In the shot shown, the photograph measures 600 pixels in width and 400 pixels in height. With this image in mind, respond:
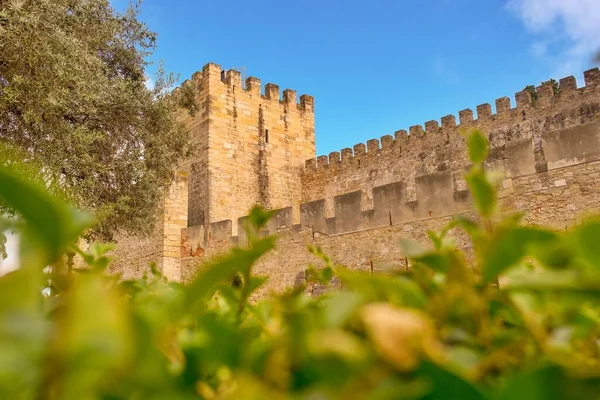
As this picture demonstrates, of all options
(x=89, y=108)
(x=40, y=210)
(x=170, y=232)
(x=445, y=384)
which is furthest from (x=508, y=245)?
(x=170, y=232)

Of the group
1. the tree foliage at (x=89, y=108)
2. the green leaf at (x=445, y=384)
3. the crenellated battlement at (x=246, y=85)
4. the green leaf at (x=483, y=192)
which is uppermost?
the crenellated battlement at (x=246, y=85)

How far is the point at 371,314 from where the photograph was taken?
33 cm

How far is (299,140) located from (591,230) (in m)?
18.2

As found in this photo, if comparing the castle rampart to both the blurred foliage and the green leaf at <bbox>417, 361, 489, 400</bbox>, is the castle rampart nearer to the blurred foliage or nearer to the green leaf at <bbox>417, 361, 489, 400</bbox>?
the blurred foliage

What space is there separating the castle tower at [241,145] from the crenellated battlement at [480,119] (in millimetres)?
1457

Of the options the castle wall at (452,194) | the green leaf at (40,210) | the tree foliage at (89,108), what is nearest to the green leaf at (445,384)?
the green leaf at (40,210)

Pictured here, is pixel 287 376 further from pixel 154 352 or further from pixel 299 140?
pixel 299 140

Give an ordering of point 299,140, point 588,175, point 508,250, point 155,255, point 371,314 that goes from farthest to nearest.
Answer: point 299,140 → point 155,255 → point 588,175 → point 508,250 → point 371,314

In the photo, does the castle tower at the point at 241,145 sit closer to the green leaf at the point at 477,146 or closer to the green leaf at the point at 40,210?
the green leaf at the point at 477,146

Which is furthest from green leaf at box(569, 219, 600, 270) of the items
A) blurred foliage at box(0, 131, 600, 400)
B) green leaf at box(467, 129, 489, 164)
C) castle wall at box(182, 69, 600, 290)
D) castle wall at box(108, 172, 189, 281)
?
castle wall at box(108, 172, 189, 281)

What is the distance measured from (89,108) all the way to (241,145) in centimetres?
742

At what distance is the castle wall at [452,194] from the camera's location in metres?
7.53

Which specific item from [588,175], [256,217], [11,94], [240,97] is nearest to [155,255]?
[11,94]

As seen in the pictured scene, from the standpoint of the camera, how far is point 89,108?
30.9 ft
